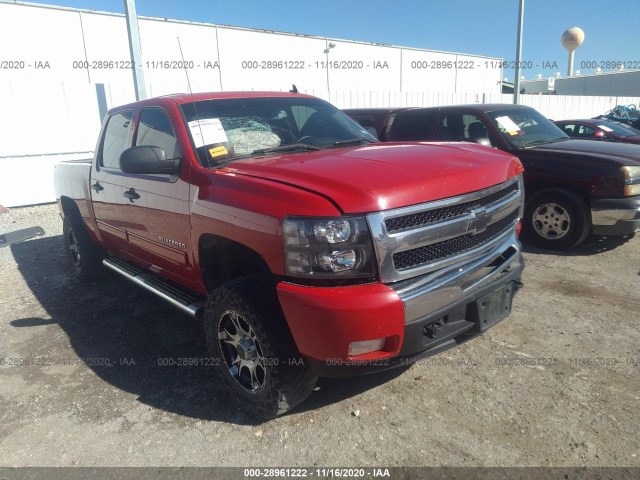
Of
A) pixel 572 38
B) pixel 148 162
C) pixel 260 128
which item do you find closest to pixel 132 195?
pixel 148 162

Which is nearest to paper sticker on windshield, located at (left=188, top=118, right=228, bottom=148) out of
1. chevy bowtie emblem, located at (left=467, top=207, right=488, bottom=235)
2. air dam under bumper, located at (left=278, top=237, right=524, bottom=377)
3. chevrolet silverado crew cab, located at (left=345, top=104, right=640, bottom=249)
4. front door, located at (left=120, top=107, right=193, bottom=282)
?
front door, located at (left=120, top=107, right=193, bottom=282)

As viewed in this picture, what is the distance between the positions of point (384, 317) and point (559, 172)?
4.28 metres

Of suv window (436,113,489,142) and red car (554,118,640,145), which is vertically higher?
suv window (436,113,489,142)

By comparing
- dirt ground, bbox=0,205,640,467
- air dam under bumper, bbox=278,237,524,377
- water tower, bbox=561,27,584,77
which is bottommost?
dirt ground, bbox=0,205,640,467

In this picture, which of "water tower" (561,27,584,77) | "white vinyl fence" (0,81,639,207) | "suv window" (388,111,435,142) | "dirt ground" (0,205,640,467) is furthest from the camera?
"water tower" (561,27,584,77)

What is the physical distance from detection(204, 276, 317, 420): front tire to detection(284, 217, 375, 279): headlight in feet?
1.23

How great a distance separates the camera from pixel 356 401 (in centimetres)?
303

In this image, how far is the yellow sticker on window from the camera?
10.8 ft

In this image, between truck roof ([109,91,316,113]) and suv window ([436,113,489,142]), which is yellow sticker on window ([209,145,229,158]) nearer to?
truck roof ([109,91,316,113])

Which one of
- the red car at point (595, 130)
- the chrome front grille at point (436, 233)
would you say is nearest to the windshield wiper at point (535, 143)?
the chrome front grille at point (436, 233)

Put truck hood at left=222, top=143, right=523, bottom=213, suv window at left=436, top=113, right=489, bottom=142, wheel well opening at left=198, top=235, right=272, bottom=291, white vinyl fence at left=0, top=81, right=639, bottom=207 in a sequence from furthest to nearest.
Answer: white vinyl fence at left=0, top=81, right=639, bottom=207 → suv window at left=436, top=113, right=489, bottom=142 → wheel well opening at left=198, top=235, right=272, bottom=291 → truck hood at left=222, top=143, right=523, bottom=213

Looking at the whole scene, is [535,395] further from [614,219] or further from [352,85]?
[352,85]

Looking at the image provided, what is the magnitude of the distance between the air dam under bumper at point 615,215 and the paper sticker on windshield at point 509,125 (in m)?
1.44

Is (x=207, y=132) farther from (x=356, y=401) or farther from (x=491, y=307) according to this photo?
(x=491, y=307)
